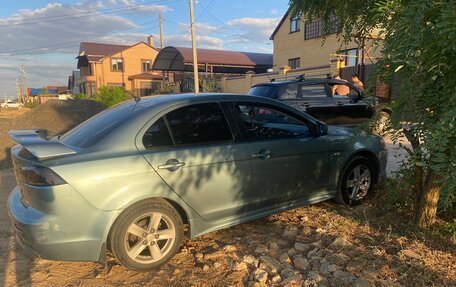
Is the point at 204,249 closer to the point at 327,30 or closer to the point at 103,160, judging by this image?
the point at 103,160

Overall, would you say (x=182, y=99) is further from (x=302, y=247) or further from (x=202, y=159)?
(x=302, y=247)

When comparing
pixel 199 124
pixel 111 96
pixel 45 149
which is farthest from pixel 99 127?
pixel 111 96

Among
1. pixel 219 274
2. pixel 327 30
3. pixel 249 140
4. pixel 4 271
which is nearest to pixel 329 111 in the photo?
pixel 327 30

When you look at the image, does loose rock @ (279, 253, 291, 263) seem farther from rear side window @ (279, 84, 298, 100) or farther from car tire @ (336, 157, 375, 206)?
rear side window @ (279, 84, 298, 100)

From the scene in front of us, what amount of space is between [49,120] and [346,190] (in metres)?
9.34

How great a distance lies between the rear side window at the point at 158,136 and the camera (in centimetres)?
338

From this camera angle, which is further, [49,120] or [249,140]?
[49,120]

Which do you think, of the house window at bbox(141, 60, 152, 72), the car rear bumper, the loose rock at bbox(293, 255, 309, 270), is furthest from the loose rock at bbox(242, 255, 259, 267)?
the house window at bbox(141, 60, 152, 72)

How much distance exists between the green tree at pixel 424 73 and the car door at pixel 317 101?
5.19m

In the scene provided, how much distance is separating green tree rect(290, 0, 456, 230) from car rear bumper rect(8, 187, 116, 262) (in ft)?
8.40

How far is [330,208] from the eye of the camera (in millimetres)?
4836

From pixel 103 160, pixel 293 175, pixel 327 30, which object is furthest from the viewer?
pixel 327 30

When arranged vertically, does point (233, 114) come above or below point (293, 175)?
above

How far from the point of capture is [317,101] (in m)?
9.05
